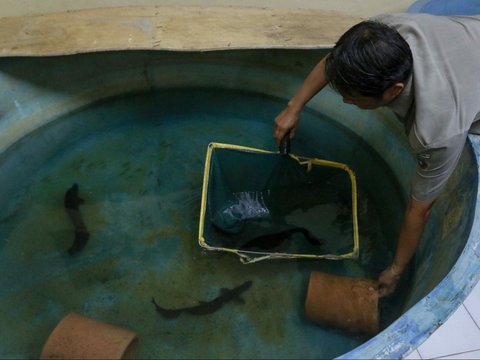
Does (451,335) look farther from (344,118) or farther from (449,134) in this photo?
(344,118)

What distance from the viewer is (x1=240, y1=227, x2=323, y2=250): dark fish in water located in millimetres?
1819

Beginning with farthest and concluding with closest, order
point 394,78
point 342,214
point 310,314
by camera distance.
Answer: point 342,214 < point 310,314 < point 394,78

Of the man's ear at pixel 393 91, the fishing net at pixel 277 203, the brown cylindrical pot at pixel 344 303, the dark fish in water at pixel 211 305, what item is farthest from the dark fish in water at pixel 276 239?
the man's ear at pixel 393 91

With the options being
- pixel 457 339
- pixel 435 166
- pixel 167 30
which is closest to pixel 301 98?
pixel 435 166

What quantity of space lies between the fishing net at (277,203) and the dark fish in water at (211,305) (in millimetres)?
183

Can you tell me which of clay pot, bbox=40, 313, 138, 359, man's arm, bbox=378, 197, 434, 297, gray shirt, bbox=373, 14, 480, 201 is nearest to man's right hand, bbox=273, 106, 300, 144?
gray shirt, bbox=373, 14, 480, 201

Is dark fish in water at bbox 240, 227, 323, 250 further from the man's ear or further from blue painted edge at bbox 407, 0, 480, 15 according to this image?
blue painted edge at bbox 407, 0, 480, 15

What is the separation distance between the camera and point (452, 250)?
1377 mm

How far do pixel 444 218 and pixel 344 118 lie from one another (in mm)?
897

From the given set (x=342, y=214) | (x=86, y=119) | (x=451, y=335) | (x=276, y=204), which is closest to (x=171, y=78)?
(x=86, y=119)

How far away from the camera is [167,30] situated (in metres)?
1.92

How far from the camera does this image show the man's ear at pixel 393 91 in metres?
1.16

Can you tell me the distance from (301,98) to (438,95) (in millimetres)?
593

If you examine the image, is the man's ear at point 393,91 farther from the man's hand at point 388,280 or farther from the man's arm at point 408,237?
the man's hand at point 388,280
